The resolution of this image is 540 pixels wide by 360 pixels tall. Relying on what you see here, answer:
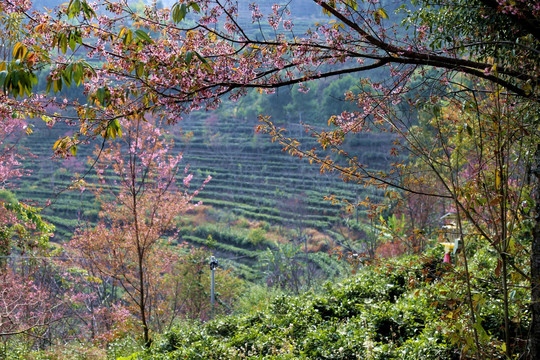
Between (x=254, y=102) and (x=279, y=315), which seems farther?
(x=254, y=102)

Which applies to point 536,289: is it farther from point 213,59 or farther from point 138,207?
point 138,207

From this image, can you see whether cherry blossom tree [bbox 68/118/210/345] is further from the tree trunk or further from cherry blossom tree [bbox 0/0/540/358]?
the tree trunk

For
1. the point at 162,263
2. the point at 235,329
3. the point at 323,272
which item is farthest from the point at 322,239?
the point at 235,329

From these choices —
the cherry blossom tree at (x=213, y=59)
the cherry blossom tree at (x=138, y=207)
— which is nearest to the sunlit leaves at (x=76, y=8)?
the cherry blossom tree at (x=213, y=59)

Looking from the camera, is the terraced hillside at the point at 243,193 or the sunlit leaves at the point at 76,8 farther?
the terraced hillside at the point at 243,193

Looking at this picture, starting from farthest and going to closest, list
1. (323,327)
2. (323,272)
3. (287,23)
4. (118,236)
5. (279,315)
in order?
(323,272)
(118,236)
(279,315)
(323,327)
(287,23)

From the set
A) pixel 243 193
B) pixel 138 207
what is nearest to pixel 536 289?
pixel 138 207

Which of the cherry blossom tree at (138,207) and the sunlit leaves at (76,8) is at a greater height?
the sunlit leaves at (76,8)

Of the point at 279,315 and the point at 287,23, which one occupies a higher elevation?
the point at 287,23

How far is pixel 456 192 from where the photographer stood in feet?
7.27

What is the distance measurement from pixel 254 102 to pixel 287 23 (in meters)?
43.3

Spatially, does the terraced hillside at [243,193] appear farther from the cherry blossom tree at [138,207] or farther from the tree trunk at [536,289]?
the tree trunk at [536,289]

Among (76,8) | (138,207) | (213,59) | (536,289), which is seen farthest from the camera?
(138,207)

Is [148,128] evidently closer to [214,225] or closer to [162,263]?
[162,263]
